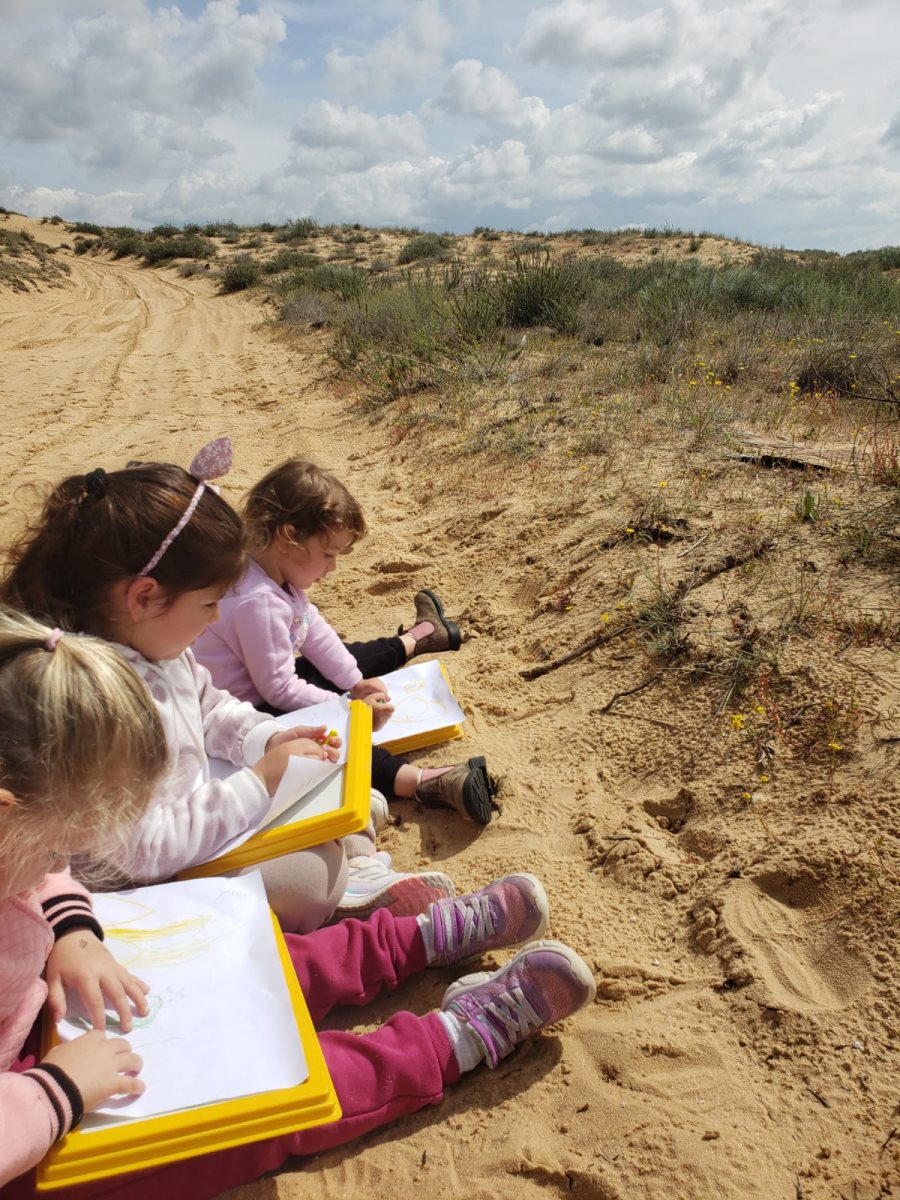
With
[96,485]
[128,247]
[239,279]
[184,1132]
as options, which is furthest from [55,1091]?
[128,247]

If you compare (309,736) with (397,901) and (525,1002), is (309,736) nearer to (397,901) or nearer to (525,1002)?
(397,901)

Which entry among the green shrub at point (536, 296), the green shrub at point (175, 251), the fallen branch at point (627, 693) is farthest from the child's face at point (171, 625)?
the green shrub at point (175, 251)

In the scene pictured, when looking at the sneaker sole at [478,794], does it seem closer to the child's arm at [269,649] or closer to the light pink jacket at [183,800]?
the child's arm at [269,649]

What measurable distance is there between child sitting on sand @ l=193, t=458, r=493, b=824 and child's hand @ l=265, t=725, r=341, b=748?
453 millimetres

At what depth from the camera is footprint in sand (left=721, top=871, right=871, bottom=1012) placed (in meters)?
Result: 1.76

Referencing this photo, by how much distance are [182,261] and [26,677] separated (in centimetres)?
2594

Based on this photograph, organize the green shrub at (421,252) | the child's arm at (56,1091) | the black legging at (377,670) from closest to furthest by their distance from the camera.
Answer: the child's arm at (56,1091) → the black legging at (377,670) → the green shrub at (421,252)

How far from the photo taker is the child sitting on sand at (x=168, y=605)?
5.83 feet

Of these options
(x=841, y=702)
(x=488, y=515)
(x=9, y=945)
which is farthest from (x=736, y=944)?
(x=488, y=515)

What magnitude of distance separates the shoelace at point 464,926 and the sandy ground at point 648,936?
0.16 m

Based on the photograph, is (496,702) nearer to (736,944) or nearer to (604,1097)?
(736,944)

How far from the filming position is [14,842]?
1237mm

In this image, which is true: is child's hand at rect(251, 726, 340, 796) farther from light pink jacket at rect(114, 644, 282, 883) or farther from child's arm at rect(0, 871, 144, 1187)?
child's arm at rect(0, 871, 144, 1187)

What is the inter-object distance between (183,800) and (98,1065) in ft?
2.08
